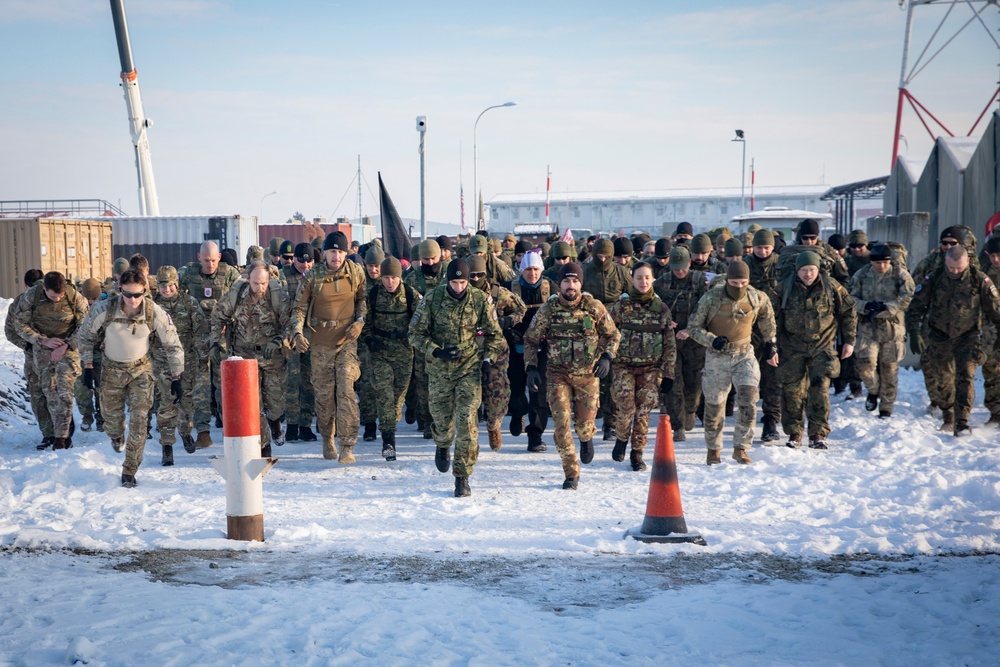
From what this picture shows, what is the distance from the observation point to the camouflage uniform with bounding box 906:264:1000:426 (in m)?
10.2

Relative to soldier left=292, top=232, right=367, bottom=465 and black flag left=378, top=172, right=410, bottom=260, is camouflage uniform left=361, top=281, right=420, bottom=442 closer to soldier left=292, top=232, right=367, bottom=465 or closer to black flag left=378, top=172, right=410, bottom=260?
soldier left=292, top=232, right=367, bottom=465

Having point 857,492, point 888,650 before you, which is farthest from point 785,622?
point 857,492

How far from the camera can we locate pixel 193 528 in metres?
6.88

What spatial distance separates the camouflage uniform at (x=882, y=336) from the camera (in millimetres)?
11336

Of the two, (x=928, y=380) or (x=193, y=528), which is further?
(x=928, y=380)

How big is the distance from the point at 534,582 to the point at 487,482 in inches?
118

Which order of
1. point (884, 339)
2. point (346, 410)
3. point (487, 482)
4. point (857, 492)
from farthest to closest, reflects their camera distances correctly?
point (884, 339)
point (346, 410)
point (487, 482)
point (857, 492)

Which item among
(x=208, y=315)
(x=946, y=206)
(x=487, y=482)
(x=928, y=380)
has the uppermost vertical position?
(x=946, y=206)

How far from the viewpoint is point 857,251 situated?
12.6m

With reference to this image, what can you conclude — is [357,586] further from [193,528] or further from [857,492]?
[857,492]

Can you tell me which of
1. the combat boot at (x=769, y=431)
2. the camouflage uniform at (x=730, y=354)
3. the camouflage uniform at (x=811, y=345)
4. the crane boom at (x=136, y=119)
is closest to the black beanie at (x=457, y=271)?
the camouflage uniform at (x=730, y=354)

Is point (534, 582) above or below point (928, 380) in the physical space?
below

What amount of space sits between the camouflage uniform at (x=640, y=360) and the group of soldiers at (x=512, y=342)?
19 mm

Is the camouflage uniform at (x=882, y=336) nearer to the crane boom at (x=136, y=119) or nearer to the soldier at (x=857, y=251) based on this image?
the soldier at (x=857, y=251)
